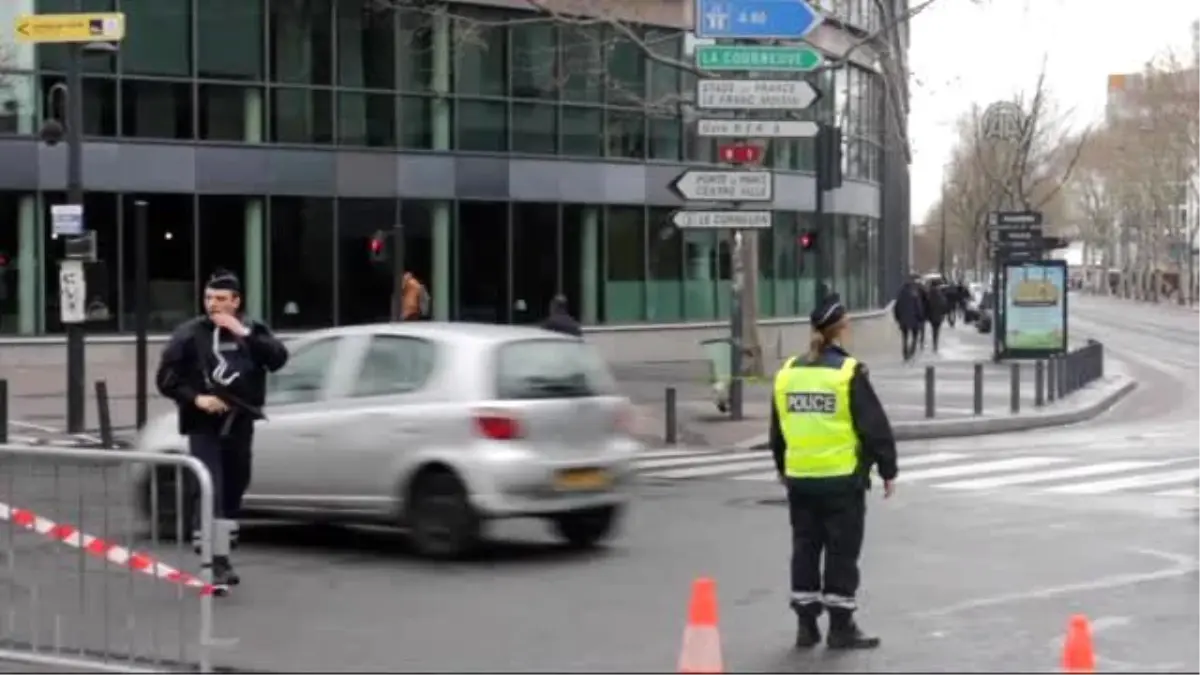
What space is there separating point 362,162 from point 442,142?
6.80ft

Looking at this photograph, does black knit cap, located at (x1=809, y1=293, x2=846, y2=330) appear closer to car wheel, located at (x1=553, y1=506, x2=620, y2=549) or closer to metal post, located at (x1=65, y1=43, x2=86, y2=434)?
car wheel, located at (x1=553, y1=506, x2=620, y2=549)

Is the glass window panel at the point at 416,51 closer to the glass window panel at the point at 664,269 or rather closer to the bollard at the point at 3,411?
the glass window panel at the point at 664,269

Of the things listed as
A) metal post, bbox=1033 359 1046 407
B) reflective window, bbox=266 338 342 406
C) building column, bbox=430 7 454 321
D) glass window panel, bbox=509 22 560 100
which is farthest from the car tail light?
glass window panel, bbox=509 22 560 100

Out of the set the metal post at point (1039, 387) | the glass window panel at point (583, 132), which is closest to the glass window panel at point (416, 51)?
the glass window panel at point (583, 132)

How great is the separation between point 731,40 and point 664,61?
1847mm

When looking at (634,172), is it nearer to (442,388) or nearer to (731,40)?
(731,40)

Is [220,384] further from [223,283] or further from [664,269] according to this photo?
[664,269]

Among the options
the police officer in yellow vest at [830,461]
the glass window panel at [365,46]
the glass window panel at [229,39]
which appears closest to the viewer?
the police officer in yellow vest at [830,461]

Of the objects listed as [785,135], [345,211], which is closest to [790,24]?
[785,135]

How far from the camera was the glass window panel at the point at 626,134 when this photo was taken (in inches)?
1642

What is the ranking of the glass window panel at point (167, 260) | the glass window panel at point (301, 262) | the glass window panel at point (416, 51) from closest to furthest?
the glass window panel at point (167, 260), the glass window panel at point (301, 262), the glass window panel at point (416, 51)

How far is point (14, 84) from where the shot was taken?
34.0m

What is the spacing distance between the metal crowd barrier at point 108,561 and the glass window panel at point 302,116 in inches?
1065

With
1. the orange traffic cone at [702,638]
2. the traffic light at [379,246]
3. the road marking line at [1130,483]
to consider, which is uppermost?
the traffic light at [379,246]
